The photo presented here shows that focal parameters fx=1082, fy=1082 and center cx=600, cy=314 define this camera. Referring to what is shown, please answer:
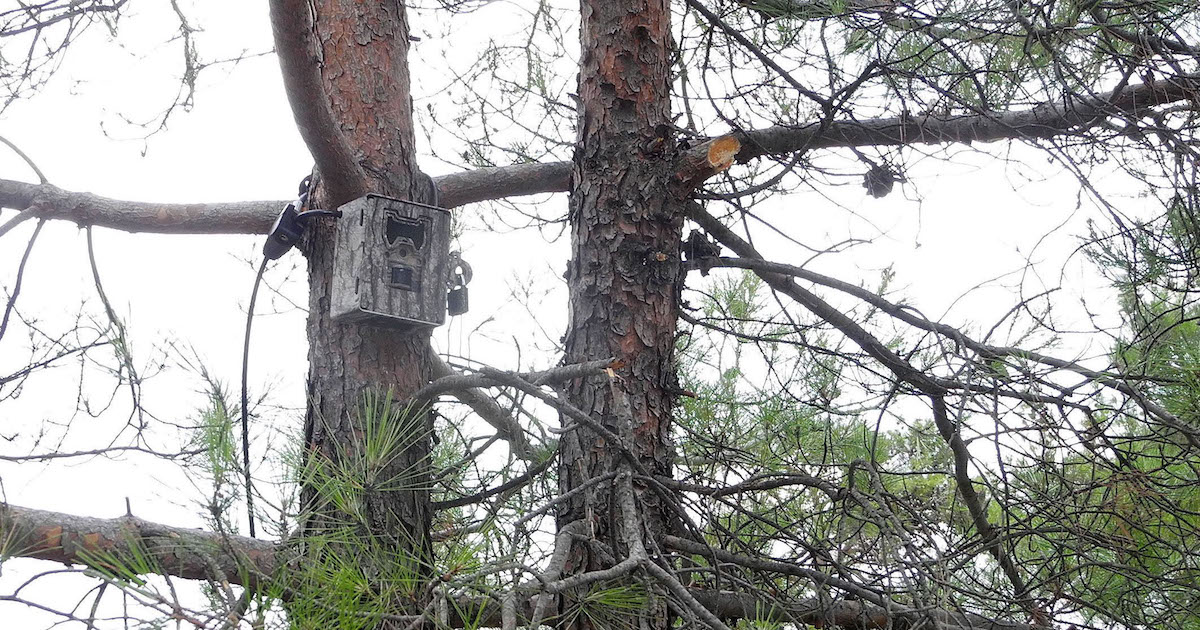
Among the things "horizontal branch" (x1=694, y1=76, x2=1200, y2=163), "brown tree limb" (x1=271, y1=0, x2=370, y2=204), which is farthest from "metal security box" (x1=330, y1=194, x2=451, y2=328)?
"horizontal branch" (x1=694, y1=76, x2=1200, y2=163)

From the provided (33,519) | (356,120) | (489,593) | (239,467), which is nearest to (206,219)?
(356,120)

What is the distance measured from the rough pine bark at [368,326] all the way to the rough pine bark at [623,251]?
26 centimetres

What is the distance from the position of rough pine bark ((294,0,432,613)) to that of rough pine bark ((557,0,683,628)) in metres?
0.26

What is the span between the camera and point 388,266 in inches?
62.1

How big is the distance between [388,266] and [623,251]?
41cm

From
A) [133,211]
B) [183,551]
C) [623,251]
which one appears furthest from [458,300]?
[133,211]

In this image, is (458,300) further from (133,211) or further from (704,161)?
(133,211)

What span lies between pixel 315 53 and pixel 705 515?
0.86 metres

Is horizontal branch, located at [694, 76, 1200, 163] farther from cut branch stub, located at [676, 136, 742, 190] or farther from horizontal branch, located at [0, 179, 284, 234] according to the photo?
horizontal branch, located at [0, 179, 284, 234]

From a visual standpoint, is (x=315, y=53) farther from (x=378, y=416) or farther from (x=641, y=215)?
(x=641, y=215)

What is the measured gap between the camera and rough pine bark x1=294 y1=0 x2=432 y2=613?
5.04ft

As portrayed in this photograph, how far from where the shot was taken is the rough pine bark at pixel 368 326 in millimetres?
1536

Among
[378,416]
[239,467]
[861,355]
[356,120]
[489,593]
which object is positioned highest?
[356,120]

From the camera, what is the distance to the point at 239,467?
3.78ft
